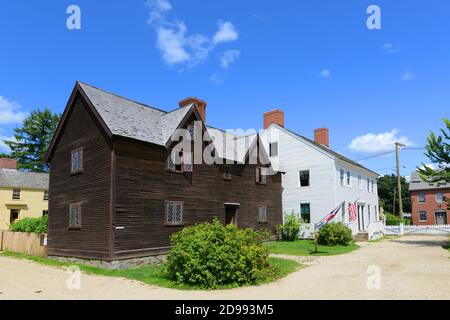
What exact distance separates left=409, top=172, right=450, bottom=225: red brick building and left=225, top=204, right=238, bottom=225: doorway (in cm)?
4223

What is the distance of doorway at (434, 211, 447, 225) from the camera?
182 ft

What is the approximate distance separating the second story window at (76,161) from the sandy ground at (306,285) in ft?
17.7

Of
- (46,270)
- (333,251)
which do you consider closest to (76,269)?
(46,270)

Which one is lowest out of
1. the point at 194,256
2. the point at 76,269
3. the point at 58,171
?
the point at 76,269

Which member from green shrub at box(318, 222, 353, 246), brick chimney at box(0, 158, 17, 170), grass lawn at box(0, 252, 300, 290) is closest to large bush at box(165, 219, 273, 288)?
grass lawn at box(0, 252, 300, 290)

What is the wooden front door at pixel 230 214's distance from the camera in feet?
82.4

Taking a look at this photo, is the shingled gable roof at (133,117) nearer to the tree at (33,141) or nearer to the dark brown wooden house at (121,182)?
the dark brown wooden house at (121,182)

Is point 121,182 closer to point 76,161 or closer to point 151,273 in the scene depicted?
point 76,161

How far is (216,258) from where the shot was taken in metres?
12.6

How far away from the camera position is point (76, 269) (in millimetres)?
17188

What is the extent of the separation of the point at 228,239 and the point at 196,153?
31.5 ft

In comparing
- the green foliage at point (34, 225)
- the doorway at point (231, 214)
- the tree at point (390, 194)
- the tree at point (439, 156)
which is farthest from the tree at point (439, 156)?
the tree at point (390, 194)
